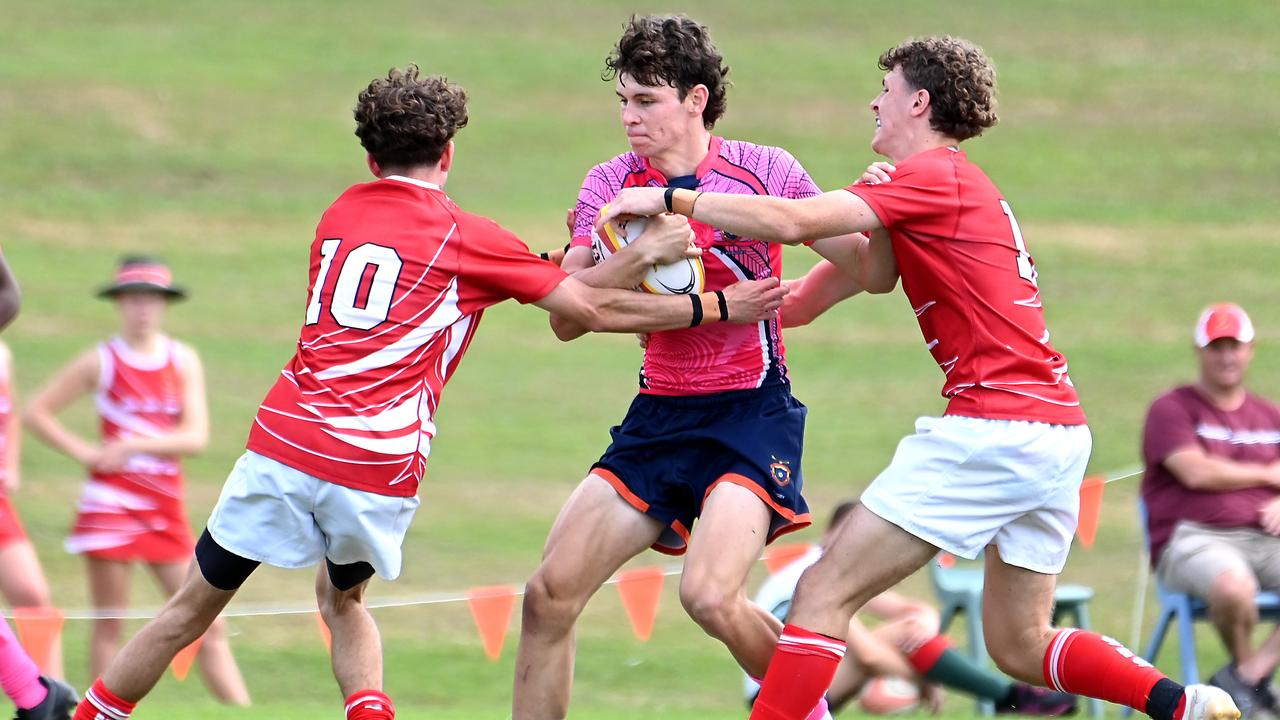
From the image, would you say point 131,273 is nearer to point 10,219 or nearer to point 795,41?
point 10,219

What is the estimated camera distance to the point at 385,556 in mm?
5312

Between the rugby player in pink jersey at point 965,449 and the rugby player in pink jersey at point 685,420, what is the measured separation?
0.33 meters

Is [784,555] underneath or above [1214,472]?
underneath

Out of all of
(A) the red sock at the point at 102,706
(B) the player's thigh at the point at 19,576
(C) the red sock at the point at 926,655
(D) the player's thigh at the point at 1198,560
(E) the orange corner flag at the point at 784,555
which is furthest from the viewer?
(E) the orange corner flag at the point at 784,555

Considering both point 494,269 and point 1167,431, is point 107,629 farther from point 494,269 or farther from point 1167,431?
point 1167,431

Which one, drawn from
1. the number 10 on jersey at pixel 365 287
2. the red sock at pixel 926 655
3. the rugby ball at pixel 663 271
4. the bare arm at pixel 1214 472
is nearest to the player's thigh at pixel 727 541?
the rugby ball at pixel 663 271

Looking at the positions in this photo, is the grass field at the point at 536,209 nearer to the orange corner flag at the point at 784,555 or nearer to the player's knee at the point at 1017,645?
the orange corner flag at the point at 784,555

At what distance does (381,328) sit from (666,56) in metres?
1.26

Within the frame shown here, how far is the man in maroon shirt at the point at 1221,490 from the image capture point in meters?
8.32

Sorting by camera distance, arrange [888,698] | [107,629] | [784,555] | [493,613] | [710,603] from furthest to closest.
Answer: [784,555] < [493,613] < [888,698] < [107,629] < [710,603]

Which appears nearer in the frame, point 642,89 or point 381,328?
point 381,328

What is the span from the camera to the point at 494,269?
5336mm

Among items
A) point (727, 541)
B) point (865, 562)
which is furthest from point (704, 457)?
point (865, 562)

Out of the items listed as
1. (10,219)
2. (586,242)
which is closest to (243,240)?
(10,219)
